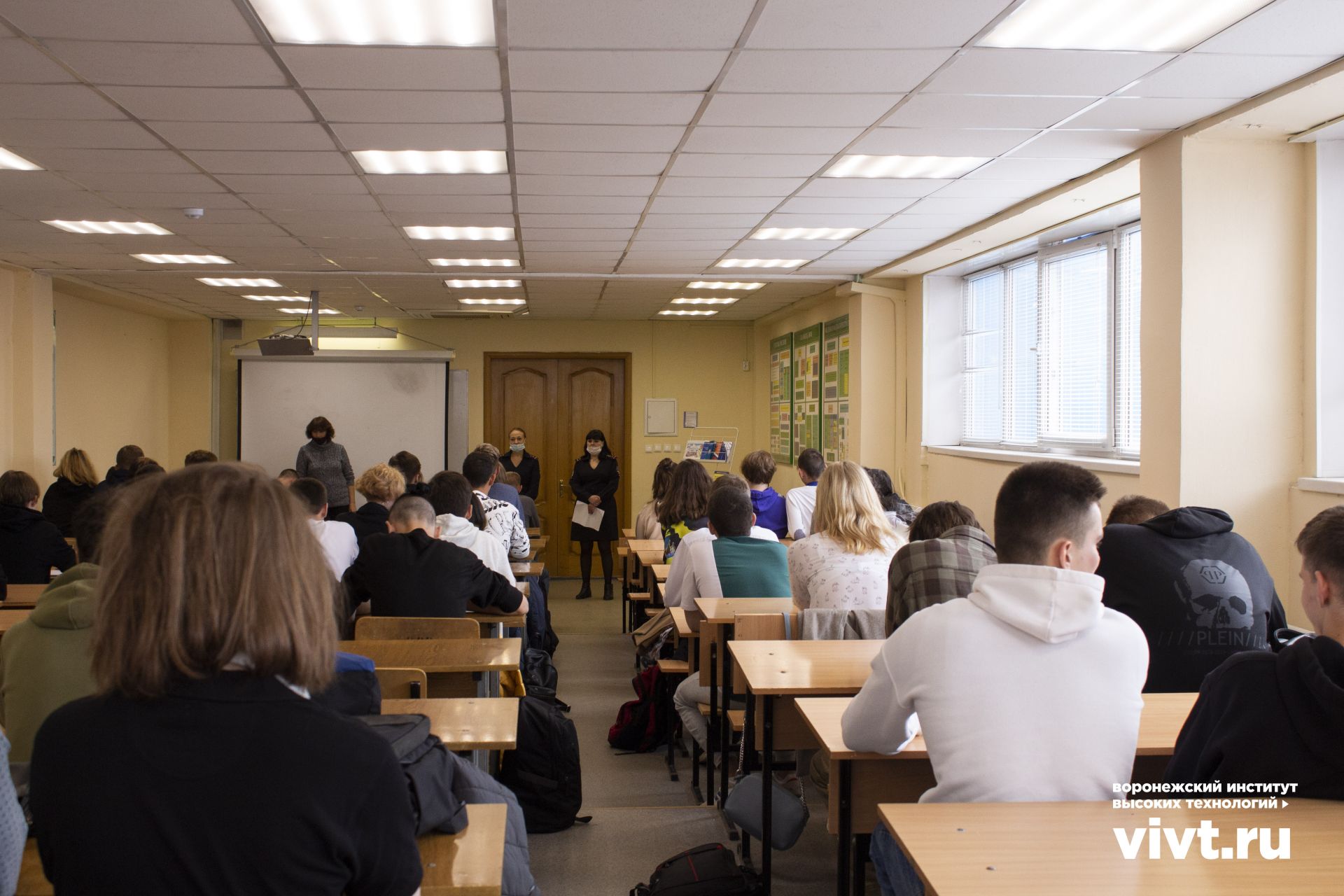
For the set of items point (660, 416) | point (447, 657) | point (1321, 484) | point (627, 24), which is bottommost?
point (447, 657)

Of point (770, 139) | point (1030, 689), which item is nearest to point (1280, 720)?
point (1030, 689)

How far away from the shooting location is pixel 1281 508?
438cm

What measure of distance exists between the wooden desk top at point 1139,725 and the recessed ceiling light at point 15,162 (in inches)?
172

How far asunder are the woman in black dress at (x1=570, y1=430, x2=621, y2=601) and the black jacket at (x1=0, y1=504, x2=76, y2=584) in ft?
16.3

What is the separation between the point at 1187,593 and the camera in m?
2.66

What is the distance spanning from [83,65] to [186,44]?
47 centimetres

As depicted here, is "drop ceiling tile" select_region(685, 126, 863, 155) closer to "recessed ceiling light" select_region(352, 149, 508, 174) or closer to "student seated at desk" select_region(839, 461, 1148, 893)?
"recessed ceiling light" select_region(352, 149, 508, 174)

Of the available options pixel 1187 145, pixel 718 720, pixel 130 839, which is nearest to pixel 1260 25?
pixel 1187 145

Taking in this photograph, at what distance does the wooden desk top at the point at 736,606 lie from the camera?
12.4ft

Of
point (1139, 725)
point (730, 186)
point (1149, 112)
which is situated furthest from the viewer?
point (730, 186)

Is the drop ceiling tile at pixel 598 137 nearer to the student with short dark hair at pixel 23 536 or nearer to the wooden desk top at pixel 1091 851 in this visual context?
the student with short dark hair at pixel 23 536

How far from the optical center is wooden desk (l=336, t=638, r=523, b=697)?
122 inches

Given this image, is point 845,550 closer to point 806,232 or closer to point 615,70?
point 615,70

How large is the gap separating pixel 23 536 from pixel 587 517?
5037mm
